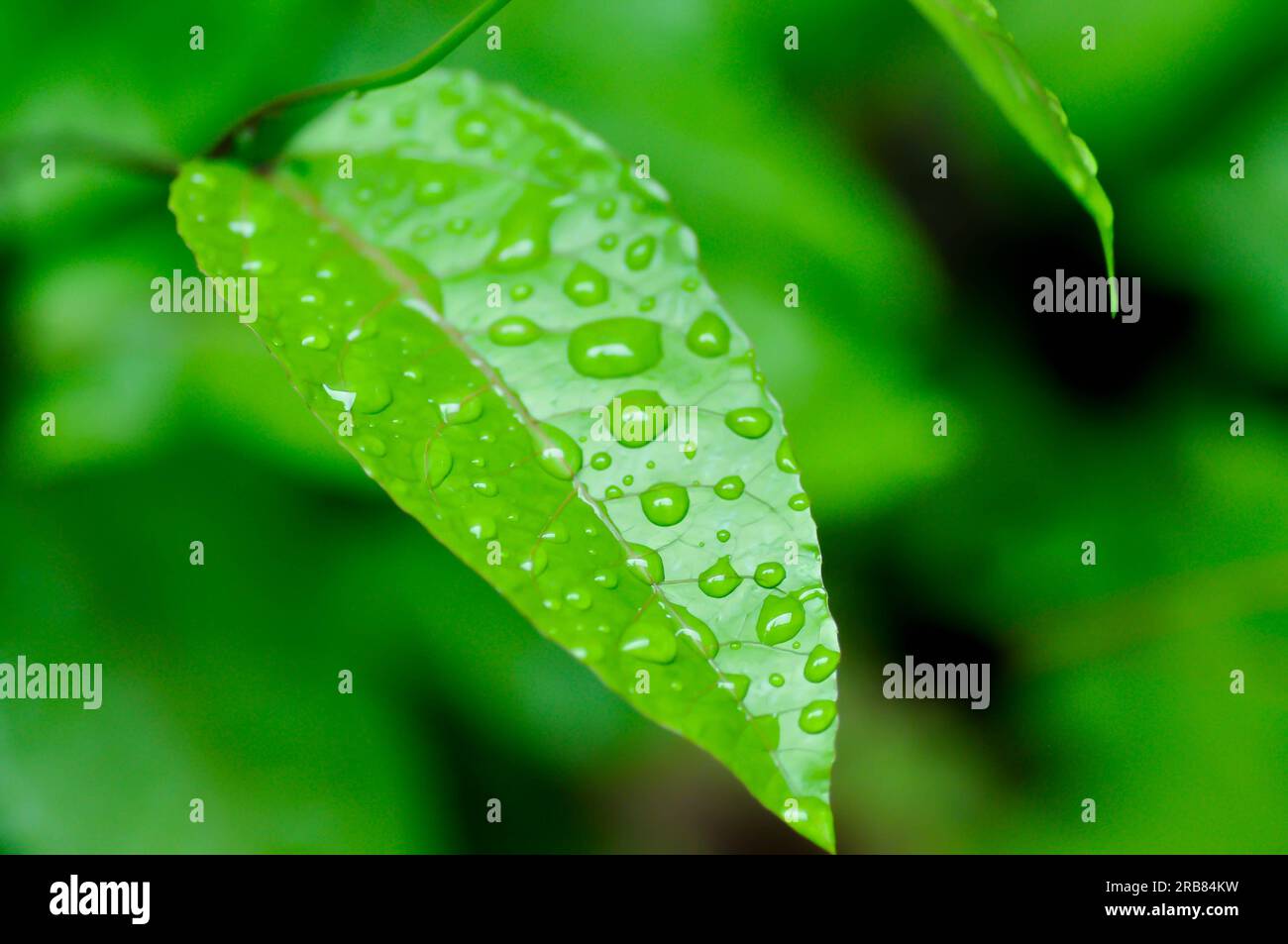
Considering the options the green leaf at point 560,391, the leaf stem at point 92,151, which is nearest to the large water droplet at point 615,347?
the green leaf at point 560,391

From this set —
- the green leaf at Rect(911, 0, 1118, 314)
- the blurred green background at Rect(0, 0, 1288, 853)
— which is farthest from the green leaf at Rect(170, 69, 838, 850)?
the blurred green background at Rect(0, 0, 1288, 853)

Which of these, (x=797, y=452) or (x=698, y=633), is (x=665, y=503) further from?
(x=797, y=452)

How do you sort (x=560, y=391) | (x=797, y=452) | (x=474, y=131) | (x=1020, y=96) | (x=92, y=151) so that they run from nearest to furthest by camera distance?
(x=1020, y=96) → (x=560, y=391) → (x=474, y=131) → (x=92, y=151) → (x=797, y=452)

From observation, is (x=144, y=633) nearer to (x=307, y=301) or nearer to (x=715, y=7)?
(x=307, y=301)

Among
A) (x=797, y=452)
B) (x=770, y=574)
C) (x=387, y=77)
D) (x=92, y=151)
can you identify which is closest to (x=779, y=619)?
(x=770, y=574)

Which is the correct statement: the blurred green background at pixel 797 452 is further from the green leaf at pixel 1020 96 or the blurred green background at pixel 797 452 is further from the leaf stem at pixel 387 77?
the green leaf at pixel 1020 96
